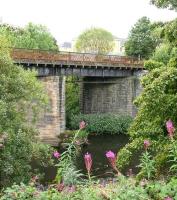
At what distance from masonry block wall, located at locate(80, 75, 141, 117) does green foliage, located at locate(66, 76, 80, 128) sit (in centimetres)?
130

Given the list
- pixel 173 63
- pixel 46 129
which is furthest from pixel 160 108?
pixel 46 129

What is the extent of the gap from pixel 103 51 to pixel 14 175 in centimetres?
8337

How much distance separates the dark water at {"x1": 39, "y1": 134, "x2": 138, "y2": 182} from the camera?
A: 99.8ft

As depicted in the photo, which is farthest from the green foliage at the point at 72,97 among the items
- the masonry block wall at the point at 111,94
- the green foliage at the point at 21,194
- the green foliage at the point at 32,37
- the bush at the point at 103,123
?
the green foliage at the point at 21,194

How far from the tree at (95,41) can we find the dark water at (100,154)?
173ft

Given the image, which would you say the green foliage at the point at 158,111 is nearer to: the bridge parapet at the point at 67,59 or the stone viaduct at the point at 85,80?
the stone viaduct at the point at 85,80

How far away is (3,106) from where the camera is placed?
19.7m

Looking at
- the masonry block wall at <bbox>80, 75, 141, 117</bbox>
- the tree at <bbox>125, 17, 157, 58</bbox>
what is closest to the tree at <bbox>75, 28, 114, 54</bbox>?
the tree at <bbox>125, 17, 157, 58</bbox>

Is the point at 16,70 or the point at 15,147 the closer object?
the point at 15,147

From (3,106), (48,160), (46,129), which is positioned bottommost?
(46,129)

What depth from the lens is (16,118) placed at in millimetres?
21031

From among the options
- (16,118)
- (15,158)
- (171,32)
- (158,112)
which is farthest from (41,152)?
(171,32)

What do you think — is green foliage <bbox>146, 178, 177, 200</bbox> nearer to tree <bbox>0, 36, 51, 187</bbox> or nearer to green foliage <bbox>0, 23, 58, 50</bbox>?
tree <bbox>0, 36, 51, 187</bbox>

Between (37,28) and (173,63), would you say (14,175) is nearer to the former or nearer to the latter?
(173,63)
